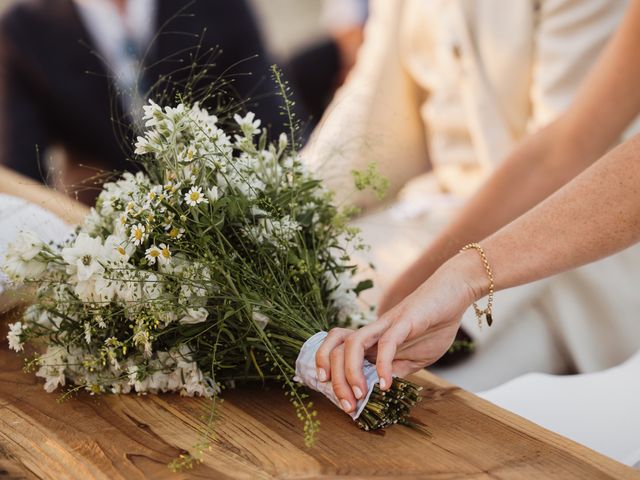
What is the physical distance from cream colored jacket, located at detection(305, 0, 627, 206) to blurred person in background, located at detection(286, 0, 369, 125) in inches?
59.1

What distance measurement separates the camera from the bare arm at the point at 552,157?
1.59 m

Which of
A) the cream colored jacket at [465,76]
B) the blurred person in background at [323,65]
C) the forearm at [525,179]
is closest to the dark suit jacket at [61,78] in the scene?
the blurred person in background at [323,65]

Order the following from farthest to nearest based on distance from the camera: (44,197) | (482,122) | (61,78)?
(61,78) < (482,122) < (44,197)

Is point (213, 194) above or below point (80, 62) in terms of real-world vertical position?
below

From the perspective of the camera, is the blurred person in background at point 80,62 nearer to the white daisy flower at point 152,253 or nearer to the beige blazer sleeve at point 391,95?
the beige blazer sleeve at point 391,95

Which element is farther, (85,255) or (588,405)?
(588,405)

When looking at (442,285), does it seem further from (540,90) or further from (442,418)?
(540,90)

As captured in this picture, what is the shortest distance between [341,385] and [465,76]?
139cm

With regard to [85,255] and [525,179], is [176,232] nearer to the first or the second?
[85,255]

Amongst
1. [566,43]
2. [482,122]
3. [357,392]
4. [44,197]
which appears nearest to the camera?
[357,392]

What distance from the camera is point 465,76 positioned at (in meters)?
2.24

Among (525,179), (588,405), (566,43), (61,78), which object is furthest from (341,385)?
(61,78)

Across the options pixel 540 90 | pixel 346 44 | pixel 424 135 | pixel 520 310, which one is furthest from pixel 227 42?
pixel 520 310

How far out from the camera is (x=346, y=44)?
13.5 ft
